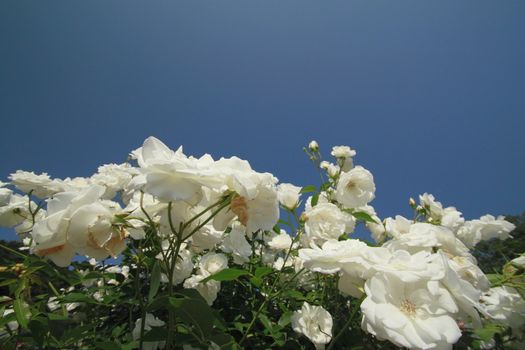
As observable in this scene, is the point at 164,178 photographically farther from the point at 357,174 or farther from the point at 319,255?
the point at 357,174

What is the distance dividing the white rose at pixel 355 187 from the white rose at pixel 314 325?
80 centimetres

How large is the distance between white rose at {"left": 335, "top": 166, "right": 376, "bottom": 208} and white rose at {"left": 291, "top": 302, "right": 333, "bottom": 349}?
804mm

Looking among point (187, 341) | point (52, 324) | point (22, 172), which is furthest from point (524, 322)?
point (22, 172)

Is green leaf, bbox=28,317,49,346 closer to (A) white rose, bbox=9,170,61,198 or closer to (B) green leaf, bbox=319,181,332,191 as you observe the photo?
(A) white rose, bbox=9,170,61,198

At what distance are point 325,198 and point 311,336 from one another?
1.10 m

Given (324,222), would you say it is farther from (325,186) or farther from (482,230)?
(482,230)

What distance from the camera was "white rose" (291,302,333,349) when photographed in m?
1.30

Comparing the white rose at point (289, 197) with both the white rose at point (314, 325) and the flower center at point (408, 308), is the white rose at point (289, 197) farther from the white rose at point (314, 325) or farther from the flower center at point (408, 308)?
the flower center at point (408, 308)

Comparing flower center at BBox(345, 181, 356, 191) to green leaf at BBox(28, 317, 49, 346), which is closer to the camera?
green leaf at BBox(28, 317, 49, 346)

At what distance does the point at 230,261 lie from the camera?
88.0 inches

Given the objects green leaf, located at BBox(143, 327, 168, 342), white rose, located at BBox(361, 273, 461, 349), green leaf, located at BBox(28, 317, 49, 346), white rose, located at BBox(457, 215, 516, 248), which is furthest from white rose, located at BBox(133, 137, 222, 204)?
white rose, located at BBox(457, 215, 516, 248)

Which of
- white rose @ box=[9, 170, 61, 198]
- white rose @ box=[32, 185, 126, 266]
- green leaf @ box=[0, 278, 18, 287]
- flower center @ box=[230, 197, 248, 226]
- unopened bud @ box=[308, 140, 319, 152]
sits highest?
unopened bud @ box=[308, 140, 319, 152]

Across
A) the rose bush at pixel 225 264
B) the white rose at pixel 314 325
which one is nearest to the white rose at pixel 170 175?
the rose bush at pixel 225 264

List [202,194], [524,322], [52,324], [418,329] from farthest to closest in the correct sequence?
[524,322]
[52,324]
[202,194]
[418,329]
